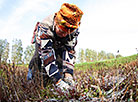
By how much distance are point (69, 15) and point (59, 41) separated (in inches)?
29.7

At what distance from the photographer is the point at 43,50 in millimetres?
2367

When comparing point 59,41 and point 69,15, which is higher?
point 69,15

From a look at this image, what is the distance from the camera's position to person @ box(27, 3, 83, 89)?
2160mm

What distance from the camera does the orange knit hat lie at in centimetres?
212

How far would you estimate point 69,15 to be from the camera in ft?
6.89

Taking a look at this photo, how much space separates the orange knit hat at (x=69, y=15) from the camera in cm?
212

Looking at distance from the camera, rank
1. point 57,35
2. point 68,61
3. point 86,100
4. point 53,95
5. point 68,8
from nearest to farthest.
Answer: point 86,100 < point 53,95 < point 68,8 < point 57,35 < point 68,61

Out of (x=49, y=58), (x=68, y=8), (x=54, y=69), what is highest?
(x=68, y=8)

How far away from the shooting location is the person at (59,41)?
2160 mm

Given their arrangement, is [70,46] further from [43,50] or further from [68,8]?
[68,8]

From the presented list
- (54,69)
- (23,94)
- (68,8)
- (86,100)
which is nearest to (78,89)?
(86,100)

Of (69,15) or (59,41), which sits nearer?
(69,15)

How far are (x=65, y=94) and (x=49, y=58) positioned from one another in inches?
29.0

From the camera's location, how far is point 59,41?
2.75m
